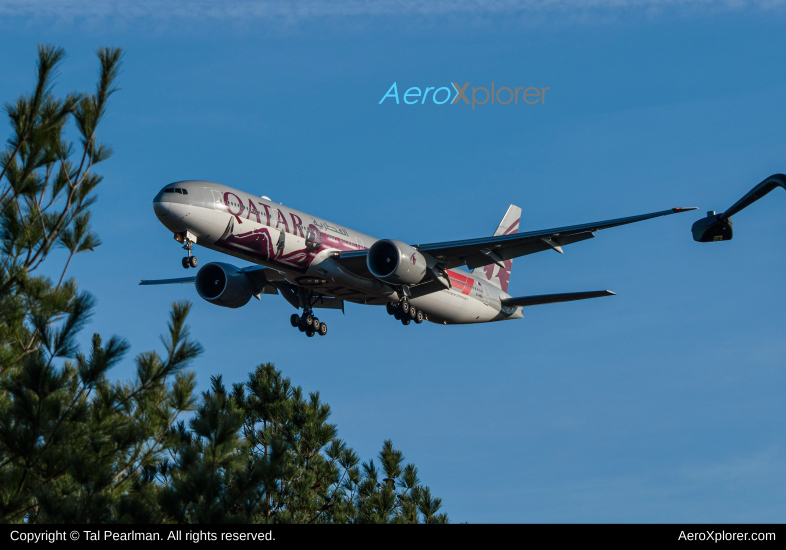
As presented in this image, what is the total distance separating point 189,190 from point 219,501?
56.5 feet

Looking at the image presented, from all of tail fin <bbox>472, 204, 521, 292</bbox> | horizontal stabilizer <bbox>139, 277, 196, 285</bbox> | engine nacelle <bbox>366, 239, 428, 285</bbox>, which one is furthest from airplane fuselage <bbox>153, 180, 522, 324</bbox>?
horizontal stabilizer <bbox>139, 277, 196, 285</bbox>

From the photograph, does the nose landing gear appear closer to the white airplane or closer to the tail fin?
the white airplane

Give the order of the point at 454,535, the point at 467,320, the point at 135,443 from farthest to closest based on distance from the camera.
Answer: the point at 467,320, the point at 135,443, the point at 454,535

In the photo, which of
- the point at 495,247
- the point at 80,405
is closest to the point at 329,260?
the point at 495,247

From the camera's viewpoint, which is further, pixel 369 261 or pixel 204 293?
pixel 204 293

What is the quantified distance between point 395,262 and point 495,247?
3.84m

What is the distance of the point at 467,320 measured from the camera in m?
36.9

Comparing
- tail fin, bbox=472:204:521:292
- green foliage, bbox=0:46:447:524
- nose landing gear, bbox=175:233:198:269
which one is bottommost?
green foliage, bbox=0:46:447:524

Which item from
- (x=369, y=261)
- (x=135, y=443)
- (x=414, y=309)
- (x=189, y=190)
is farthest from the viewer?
(x=414, y=309)

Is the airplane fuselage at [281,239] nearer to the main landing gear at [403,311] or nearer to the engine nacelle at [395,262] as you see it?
the main landing gear at [403,311]

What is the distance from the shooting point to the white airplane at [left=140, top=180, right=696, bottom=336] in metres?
27.4

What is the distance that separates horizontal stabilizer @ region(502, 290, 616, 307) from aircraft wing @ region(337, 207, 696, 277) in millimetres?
2985

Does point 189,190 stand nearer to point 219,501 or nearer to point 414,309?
point 414,309

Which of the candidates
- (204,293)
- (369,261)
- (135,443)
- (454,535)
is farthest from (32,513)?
(204,293)
